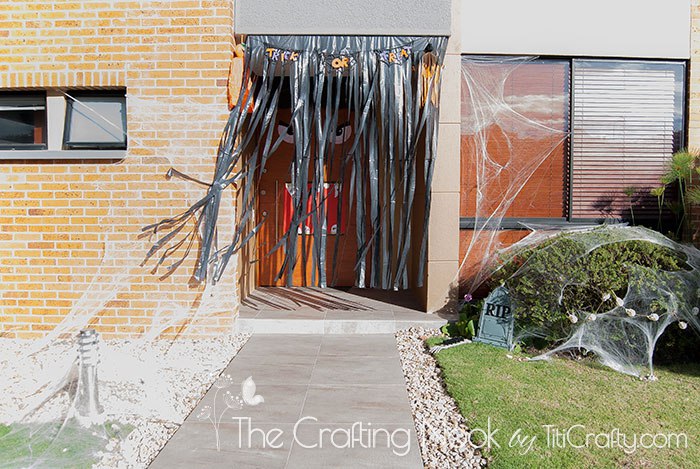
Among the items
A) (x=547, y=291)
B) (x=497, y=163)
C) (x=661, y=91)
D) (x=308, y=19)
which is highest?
(x=308, y=19)

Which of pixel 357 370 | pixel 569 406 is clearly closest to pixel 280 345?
pixel 357 370

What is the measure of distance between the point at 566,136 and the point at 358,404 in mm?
4009

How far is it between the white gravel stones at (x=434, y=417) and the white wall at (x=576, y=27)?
11.3 feet

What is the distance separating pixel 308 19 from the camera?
5.23m

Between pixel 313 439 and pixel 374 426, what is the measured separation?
0.43m

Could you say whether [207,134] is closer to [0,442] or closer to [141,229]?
[141,229]

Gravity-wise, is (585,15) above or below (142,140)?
above

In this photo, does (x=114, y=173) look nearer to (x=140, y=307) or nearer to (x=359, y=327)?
(x=140, y=307)

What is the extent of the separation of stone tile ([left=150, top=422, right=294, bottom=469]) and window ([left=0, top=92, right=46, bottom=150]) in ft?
12.4

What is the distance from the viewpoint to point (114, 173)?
205 inches

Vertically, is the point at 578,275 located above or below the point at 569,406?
above

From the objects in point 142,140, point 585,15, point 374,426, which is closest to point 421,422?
point 374,426

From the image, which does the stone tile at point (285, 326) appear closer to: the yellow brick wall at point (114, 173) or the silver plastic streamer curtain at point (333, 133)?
the yellow brick wall at point (114, 173)

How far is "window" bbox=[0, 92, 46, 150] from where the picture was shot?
17.4ft
